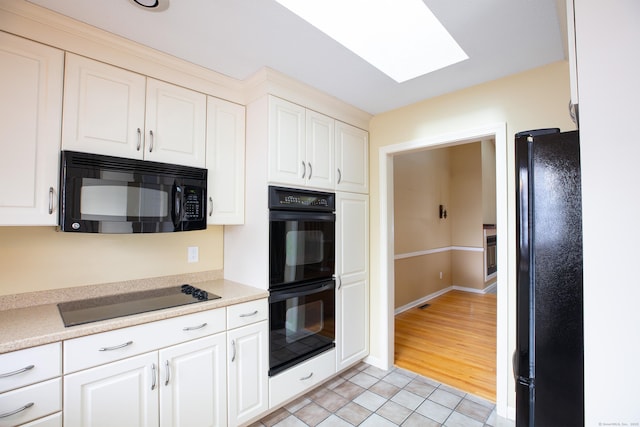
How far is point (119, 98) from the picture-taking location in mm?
1678

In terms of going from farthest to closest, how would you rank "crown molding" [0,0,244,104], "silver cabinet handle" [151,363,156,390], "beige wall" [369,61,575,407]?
"beige wall" [369,61,575,407], "silver cabinet handle" [151,363,156,390], "crown molding" [0,0,244,104]

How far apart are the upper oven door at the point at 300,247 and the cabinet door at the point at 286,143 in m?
0.28

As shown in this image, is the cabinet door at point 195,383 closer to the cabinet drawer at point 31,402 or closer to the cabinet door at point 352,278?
the cabinet drawer at point 31,402

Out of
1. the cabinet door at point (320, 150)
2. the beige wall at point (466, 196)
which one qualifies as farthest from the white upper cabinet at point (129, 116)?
the beige wall at point (466, 196)

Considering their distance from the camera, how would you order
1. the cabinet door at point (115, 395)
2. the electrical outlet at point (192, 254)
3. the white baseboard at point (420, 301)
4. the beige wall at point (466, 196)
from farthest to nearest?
the beige wall at point (466, 196) → the white baseboard at point (420, 301) → the electrical outlet at point (192, 254) → the cabinet door at point (115, 395)

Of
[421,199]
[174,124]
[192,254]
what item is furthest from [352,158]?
[421,199]

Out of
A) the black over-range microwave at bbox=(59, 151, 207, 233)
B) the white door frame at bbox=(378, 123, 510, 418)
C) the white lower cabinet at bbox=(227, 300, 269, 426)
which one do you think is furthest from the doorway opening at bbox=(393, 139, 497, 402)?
the black over-range microwave at bbox=(59, 151, 207, 233)

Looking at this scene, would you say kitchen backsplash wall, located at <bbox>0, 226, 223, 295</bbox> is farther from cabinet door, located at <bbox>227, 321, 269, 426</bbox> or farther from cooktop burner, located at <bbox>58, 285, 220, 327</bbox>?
cabinet door, located at <bbox>227, 321, 269, 426</bbox>

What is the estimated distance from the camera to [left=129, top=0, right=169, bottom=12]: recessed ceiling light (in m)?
1.38

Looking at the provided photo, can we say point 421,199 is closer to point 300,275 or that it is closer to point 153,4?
point 300,275

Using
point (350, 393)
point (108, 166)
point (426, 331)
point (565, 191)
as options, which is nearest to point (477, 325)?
point (426, 331)

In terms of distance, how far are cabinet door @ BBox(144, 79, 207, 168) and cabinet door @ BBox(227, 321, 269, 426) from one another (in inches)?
46.8

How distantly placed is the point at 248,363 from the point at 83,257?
122cm

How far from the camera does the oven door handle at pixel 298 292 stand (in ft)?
6.77
